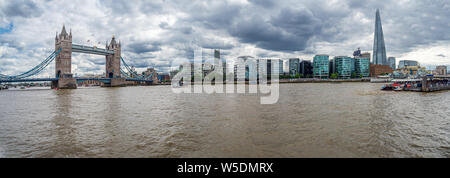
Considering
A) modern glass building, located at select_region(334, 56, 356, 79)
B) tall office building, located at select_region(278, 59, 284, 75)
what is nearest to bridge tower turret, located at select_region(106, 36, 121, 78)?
tall office building, located at select_region(278, 59, 284, 75)

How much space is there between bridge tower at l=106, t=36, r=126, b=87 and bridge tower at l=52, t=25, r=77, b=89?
25.9 m

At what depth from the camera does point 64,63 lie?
265ft

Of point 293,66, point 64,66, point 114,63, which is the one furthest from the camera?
point 293,66

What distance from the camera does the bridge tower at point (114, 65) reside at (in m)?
109

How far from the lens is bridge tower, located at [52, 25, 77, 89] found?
7632 cm

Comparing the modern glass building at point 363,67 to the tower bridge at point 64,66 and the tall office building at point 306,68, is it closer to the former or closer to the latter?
A: the tall office building at point 306,68

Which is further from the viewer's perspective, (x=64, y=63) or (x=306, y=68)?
(x=306, y=68)

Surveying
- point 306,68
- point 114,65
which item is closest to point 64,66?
point 114,65

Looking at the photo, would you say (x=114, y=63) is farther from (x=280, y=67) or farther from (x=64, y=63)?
(x=280, y=67)

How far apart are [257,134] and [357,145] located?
3.63 m

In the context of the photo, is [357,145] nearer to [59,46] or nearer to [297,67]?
[59,46]

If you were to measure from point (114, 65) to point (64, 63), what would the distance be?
1334 inches
